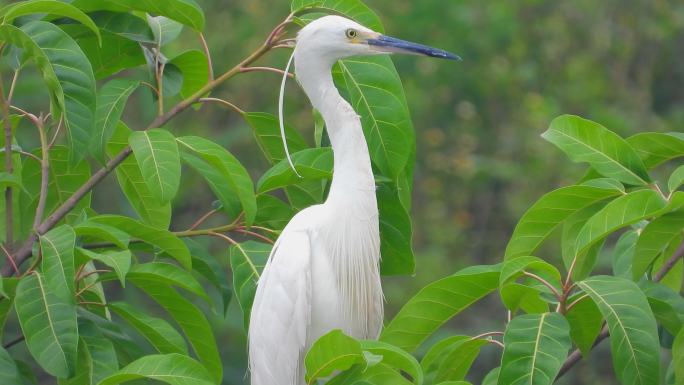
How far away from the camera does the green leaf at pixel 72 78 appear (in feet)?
7.15

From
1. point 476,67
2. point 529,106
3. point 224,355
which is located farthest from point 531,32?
point 224,355

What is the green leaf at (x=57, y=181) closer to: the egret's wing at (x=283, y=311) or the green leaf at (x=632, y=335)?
the egret's wing at (x=283, y=311)

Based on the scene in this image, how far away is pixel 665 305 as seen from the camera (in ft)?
6.73

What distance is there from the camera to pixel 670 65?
9195 mm

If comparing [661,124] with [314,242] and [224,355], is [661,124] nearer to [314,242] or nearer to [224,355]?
[224,355]

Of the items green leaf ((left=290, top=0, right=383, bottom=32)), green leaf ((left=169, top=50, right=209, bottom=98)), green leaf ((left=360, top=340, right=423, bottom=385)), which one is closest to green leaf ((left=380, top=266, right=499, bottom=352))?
green leaf ((left=360, top=340, right=423, bottom=385))

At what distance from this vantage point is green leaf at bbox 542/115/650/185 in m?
2.13

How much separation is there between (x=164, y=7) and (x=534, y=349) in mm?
1083

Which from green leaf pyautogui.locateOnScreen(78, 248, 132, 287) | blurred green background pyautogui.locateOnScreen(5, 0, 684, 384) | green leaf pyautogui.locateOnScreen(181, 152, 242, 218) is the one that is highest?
green leaf pyautogui.locateOnScreen(181, 152, 242, 218)

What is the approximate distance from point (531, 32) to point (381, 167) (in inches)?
288

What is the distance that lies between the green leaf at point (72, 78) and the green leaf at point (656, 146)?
3.72 ft

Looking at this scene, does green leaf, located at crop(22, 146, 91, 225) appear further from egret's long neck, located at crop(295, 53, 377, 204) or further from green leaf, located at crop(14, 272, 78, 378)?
egret's long neck, located at crop(295, 53, 377, 204)

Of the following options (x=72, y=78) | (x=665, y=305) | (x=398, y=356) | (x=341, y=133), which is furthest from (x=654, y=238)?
(x=72, y=78)

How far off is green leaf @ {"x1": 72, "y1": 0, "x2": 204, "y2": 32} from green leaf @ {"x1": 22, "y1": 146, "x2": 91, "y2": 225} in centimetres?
38
